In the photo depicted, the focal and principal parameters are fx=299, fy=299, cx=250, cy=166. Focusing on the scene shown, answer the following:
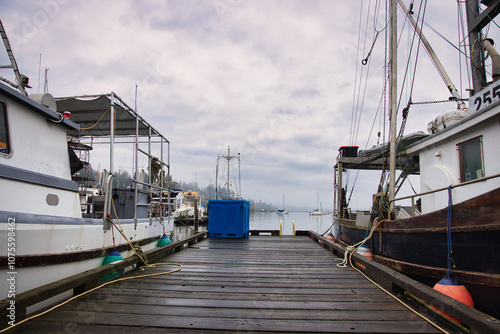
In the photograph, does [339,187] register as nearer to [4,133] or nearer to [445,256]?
[445,256]

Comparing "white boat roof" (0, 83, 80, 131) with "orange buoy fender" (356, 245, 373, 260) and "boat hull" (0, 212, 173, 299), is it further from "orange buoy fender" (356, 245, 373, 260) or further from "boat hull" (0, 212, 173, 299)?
"orange buoy fender" (356, 245, 373, 260)

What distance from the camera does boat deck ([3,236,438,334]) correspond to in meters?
2.76

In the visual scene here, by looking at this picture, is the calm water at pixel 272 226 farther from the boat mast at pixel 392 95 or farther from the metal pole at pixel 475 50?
the metal pole at pixel 475 50

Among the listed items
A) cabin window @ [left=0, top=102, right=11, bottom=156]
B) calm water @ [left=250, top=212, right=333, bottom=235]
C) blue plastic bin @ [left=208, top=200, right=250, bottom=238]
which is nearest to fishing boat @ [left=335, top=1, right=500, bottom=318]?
blue plastic bin @ [left=208, top=200, right=250, bottom=238]

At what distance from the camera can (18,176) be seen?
3896mm

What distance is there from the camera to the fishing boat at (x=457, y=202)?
13.3 ft

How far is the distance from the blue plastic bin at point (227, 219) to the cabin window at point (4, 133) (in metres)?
6.56

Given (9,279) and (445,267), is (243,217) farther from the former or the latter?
(9,279)

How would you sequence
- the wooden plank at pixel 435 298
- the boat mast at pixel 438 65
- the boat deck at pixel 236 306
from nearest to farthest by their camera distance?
the wooden plank at pixel 435 298, the boat deck at pixel 236 306, the boat mast at pixel 438 65

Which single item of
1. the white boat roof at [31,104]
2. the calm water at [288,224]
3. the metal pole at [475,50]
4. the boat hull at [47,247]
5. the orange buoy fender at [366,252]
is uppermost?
Answer: the metal pole at [475,50]

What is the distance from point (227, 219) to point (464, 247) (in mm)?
7261

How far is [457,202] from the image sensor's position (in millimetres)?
6137

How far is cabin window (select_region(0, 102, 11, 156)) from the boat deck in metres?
2.32

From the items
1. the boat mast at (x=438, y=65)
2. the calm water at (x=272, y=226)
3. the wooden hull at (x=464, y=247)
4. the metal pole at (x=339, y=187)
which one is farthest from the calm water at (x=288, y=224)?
the wooden hull at (x=464, y=247)
